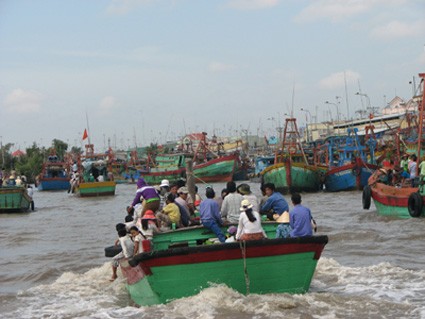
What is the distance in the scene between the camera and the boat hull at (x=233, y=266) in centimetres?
1109

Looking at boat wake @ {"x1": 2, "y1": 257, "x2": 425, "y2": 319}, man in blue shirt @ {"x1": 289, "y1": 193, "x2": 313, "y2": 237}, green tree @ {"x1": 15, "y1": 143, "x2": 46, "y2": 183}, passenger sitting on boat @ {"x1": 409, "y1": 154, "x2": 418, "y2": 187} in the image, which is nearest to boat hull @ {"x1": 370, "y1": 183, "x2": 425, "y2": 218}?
passenger sitting on boat @ {"x1": 409, "y1": 154, "x2": 418, "y2": 187}

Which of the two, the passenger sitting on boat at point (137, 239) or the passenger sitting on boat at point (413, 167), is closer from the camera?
the passenger sitting on boat at point (137, 239)

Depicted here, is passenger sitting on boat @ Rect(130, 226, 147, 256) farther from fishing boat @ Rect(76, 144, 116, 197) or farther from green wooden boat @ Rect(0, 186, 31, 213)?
fishing boat @ Rect(76, 144, 116, 197)

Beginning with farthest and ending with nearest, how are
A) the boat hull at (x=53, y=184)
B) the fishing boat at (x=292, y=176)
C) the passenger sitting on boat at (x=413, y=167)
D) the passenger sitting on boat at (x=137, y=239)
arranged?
the boat hull at (x=53, y=184)
the fishing boat at (x=292, y=176)
the passenger sitting on boat at (x=413, y=167)
the passenger sitting on boat at (x=137, y=239)

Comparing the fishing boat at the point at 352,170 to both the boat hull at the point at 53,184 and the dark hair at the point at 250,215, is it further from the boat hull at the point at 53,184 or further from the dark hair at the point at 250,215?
the dark hair at the point at 250,215

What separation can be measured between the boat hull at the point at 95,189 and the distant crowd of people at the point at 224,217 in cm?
3388

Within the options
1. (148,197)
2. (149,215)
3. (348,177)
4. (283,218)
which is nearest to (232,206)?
(283,218)

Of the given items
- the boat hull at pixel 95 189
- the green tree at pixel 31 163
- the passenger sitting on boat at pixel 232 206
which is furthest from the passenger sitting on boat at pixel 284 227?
the green tree at pixel 31 163

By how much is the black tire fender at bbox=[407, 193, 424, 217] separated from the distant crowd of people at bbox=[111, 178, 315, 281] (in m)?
9.69

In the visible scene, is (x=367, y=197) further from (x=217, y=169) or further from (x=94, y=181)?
(x=217, y=169)

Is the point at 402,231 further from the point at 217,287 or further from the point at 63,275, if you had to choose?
the point at 217,287

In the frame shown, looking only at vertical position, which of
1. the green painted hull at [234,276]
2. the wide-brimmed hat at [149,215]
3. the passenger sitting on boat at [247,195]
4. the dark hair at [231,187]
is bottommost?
the green painted hull at [234,276]

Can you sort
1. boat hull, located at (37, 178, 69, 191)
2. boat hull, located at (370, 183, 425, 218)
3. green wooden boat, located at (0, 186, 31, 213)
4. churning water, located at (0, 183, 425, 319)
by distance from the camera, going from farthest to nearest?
boat hull, located at (37, 178, 69, 191), green wooden boat, located at (0, 186, 31, 213), boat hull, located at (370, 183, 425, 218), churning water, located at (0, 183, 425, 319)

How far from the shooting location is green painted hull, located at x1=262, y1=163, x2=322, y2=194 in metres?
45.2
